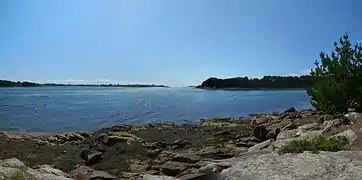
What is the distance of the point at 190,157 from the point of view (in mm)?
17203

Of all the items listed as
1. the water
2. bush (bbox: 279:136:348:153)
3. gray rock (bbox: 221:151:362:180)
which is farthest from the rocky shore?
the water

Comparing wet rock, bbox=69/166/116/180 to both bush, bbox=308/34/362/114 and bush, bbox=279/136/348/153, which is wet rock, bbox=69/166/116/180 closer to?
bush, bbox=279/136/348/153

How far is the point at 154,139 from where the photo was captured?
28250 millimetres

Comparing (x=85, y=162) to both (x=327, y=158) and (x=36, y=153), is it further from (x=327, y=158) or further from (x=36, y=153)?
(x=327, y=158)

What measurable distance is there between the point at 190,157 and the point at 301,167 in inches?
359

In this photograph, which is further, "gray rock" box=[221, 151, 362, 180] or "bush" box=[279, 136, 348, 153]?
"bush" box=[279, 136, 348, 153]

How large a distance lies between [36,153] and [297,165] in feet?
57.3

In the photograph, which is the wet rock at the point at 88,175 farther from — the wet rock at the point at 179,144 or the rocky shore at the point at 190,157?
the wet rock at the point at 179,144

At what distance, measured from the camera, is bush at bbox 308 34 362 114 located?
1972 centimetres

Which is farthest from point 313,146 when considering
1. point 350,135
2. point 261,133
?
point 261,133

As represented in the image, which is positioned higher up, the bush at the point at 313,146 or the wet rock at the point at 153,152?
the bush at the point at 313,146

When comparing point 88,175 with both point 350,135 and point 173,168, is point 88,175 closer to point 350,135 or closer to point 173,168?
point 173,168

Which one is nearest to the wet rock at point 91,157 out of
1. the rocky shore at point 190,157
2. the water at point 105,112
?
the rocky shore at point 190,157

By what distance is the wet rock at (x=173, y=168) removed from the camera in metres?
15.5
